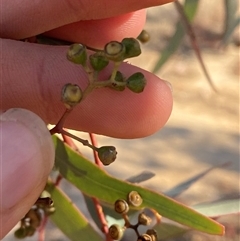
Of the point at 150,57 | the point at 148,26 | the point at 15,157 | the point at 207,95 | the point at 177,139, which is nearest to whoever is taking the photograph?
the point at 15,157

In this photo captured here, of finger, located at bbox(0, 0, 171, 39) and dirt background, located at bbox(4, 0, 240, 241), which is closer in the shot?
finger, located at bbox(0, 0, 171, 39)

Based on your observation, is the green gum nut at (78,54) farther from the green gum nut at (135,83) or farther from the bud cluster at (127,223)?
the bud cluster at (127,223)

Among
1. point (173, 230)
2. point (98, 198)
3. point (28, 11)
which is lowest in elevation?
point (173, 230)

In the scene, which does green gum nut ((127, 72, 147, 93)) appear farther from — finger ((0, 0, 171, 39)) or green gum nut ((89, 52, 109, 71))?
finger ((0, 0, 171, 39))

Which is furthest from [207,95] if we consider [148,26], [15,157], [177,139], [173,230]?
[15,157]

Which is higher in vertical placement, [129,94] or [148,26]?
[129,94]

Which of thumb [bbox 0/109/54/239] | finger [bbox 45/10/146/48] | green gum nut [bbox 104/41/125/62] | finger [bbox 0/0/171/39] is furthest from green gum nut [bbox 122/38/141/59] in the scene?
finger [bbox 45/10/146/48]

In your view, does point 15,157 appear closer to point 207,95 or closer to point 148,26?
point 207,95
